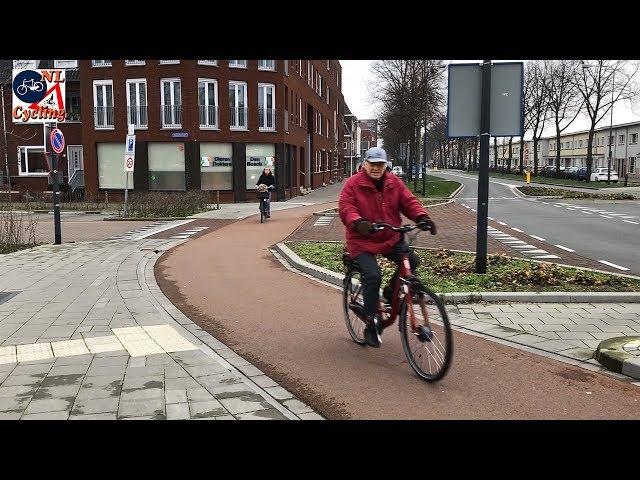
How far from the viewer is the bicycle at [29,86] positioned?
43.0ft

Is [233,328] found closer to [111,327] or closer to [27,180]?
[111,327]

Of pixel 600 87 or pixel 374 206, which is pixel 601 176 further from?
pixel 374 206

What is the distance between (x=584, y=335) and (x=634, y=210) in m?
21.3

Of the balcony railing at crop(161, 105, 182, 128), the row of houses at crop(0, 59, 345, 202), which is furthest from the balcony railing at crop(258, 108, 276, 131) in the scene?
the balcony railing at crop(161, 105, 182, 128)

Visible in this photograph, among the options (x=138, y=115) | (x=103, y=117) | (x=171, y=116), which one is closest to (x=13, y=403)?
(x=171, y=116)

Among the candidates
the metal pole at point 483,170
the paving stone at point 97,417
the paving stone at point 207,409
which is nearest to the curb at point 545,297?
the metal pole at point 483,170

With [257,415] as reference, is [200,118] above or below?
above

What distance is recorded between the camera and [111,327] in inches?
260

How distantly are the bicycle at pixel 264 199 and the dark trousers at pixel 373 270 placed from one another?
14268 mm

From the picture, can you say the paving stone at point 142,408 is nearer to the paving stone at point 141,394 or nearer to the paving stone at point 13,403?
the paving stone at point 141,394

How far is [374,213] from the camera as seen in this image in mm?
5355

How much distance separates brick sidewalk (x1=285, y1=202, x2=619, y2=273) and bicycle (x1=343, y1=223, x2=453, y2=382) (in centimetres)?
612

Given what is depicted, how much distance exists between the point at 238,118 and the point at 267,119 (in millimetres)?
1683
